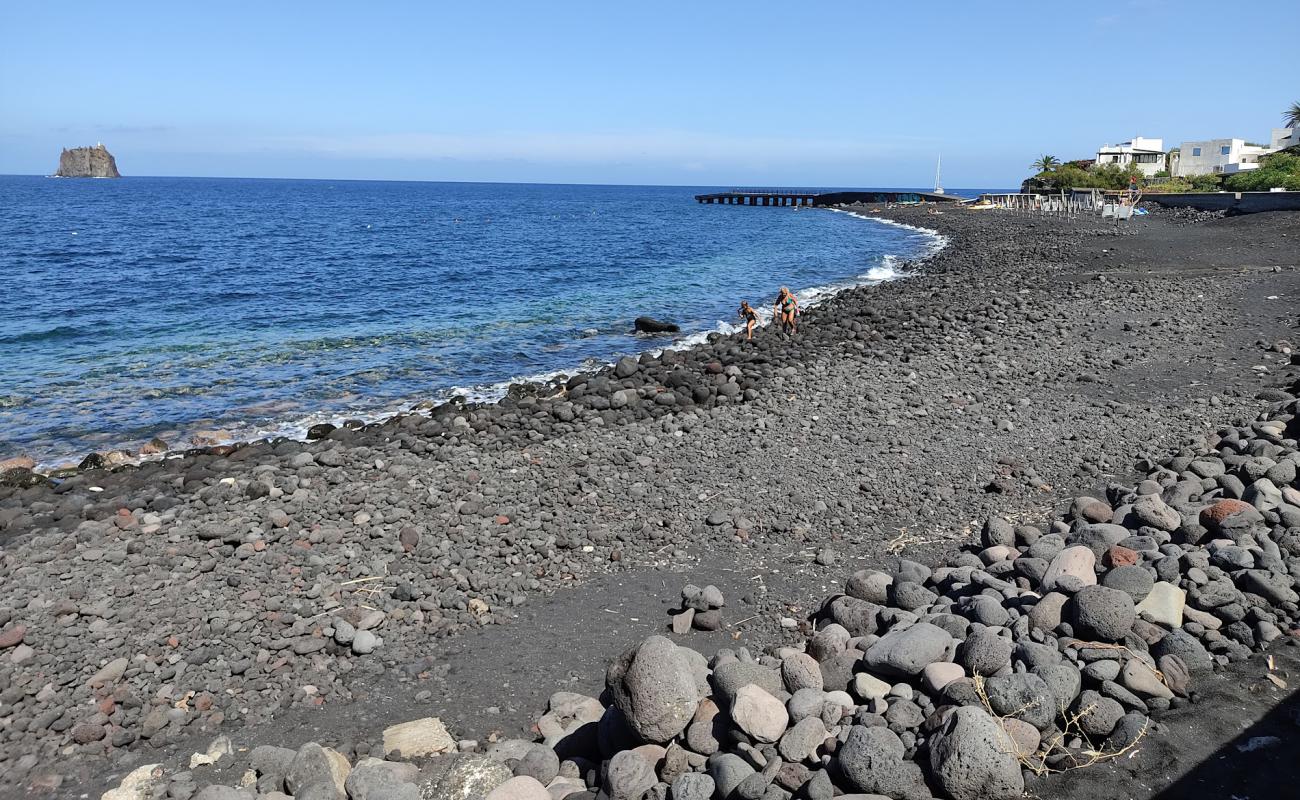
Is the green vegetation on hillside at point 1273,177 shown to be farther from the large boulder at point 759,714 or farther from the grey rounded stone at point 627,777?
the grey rounded stone at point 627,777

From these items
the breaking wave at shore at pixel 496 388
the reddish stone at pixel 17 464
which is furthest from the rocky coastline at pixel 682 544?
the breaking wave at shore at pixel 496 388

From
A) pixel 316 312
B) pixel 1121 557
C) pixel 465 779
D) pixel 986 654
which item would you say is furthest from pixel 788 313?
pixel 465 779

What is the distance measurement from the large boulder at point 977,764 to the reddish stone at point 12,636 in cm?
767

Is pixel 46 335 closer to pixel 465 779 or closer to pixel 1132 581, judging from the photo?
pixel 465 779

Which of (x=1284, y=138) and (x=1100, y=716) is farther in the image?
(x=1284, y=138)

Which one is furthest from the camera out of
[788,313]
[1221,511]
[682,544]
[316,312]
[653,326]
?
[316,312]

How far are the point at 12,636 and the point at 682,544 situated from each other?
246 inches

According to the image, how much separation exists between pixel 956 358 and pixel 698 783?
13.7 m

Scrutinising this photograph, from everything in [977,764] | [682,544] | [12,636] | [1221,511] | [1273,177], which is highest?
[1273,177]

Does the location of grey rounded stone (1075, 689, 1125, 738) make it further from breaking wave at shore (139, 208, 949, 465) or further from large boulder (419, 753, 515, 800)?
breaking wave at shore (139, 208, 949, 465)


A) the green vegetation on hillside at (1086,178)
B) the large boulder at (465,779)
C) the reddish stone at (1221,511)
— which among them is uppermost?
the green vegetation on hillside at (1086,178)

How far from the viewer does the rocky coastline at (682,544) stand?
18.0 ft

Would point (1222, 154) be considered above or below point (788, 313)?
above

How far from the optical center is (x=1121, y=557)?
6547 millimetres
